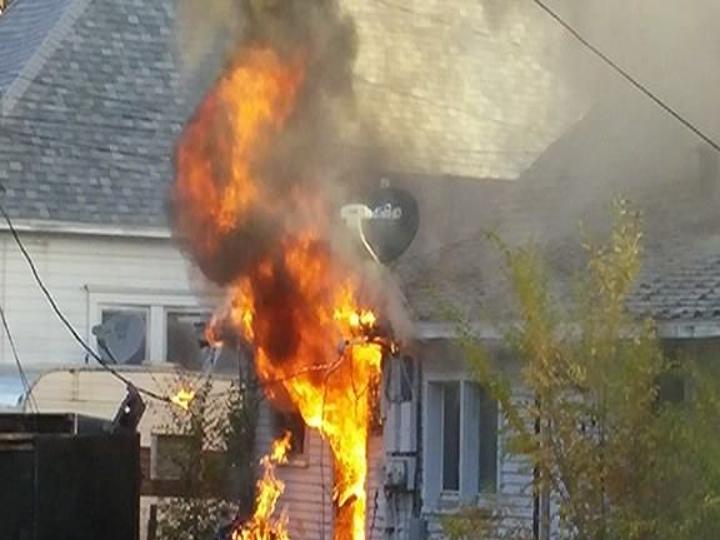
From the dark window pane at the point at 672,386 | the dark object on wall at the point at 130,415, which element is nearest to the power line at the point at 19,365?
the dark object on wall at the point at 130,415

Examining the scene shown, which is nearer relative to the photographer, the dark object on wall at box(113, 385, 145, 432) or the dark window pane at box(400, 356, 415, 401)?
the dark object on wall at box(113, 385, 145, 432)

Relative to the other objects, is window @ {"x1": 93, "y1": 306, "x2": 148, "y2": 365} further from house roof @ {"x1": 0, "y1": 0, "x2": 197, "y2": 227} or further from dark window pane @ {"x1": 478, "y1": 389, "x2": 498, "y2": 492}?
dark window pane @ {"x1": 478, "y1": 389, "x2": 498, "y2": 492}

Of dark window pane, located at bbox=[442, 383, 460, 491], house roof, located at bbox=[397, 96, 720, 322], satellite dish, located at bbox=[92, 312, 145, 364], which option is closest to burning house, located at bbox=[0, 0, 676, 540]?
dark window pane, located at bbox=[442, 383, 460, 491]

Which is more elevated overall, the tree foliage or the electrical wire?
the electrical wire

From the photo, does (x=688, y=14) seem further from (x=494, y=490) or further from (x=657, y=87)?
(x=494, y=490)

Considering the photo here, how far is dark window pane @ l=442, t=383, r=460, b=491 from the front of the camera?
1861 centimetres

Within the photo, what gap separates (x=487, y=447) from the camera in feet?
59.7

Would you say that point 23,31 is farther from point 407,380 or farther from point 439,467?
point 439,467

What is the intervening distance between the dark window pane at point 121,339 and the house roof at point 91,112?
6.20ft

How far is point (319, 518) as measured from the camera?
→ 2055 centimetres

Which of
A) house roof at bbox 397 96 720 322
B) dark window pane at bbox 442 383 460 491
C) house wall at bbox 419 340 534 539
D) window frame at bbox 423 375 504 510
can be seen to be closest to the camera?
house roof at bbox 397 96 720 322

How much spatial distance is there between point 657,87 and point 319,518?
6014 millimetres

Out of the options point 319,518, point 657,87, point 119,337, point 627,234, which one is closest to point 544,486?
point 627,234

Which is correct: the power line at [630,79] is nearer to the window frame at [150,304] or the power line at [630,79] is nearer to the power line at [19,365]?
the power line at [19,365]
